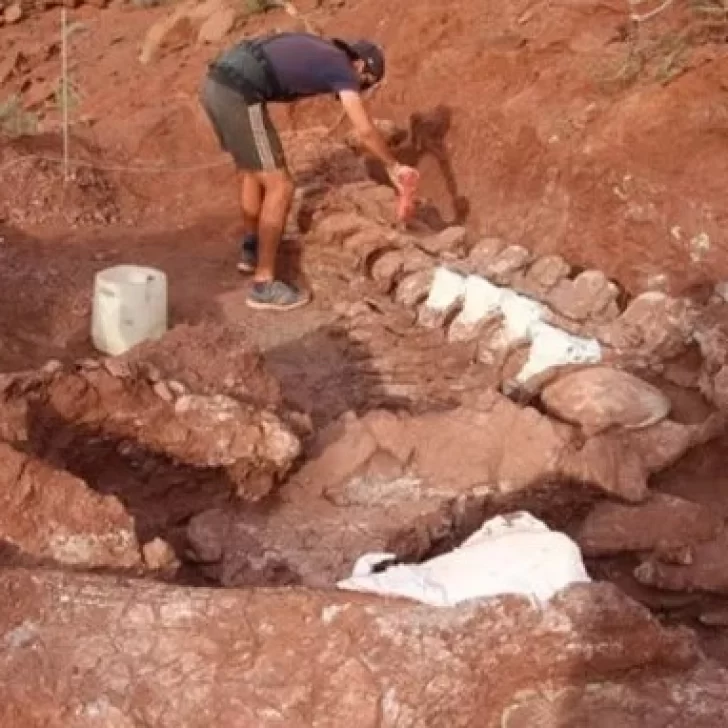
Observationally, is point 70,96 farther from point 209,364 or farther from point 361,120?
point 209,364

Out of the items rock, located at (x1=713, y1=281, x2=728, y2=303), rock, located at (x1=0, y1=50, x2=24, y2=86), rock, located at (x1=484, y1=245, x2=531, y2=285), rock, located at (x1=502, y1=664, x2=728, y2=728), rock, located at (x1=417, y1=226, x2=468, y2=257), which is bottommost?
rock, located at (x1=0, y1=50, x2=24, y2=86)

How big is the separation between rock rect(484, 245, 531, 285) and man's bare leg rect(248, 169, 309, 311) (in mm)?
852

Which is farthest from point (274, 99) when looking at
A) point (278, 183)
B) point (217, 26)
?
point (217, 26)

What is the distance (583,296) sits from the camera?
6.51 meters

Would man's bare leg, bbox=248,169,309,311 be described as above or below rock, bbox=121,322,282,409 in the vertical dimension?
below

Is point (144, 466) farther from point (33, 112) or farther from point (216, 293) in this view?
point (33, 112)

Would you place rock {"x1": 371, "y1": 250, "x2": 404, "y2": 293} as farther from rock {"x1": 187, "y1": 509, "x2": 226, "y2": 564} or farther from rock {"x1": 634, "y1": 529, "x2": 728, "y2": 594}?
rock {"x1": 634, "y1": 529, "x2": 728, "y2": 594}

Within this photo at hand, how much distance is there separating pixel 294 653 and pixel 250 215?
3.87 meters

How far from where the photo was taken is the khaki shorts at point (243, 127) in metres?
6.66

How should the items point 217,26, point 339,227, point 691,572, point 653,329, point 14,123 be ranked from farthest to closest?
point 217,26 < point 14,123 < point 339,227 < point 653,329 < point 691,572

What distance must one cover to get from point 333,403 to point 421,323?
87cm

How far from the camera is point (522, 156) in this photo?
7.63m

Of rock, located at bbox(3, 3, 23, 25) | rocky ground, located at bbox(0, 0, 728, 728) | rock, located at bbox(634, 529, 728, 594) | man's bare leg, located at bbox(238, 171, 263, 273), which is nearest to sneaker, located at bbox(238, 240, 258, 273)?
man's bare leg, located at bbox(238, 171, 263, 273)

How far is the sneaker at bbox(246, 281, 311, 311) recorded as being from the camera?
22.4 ft
